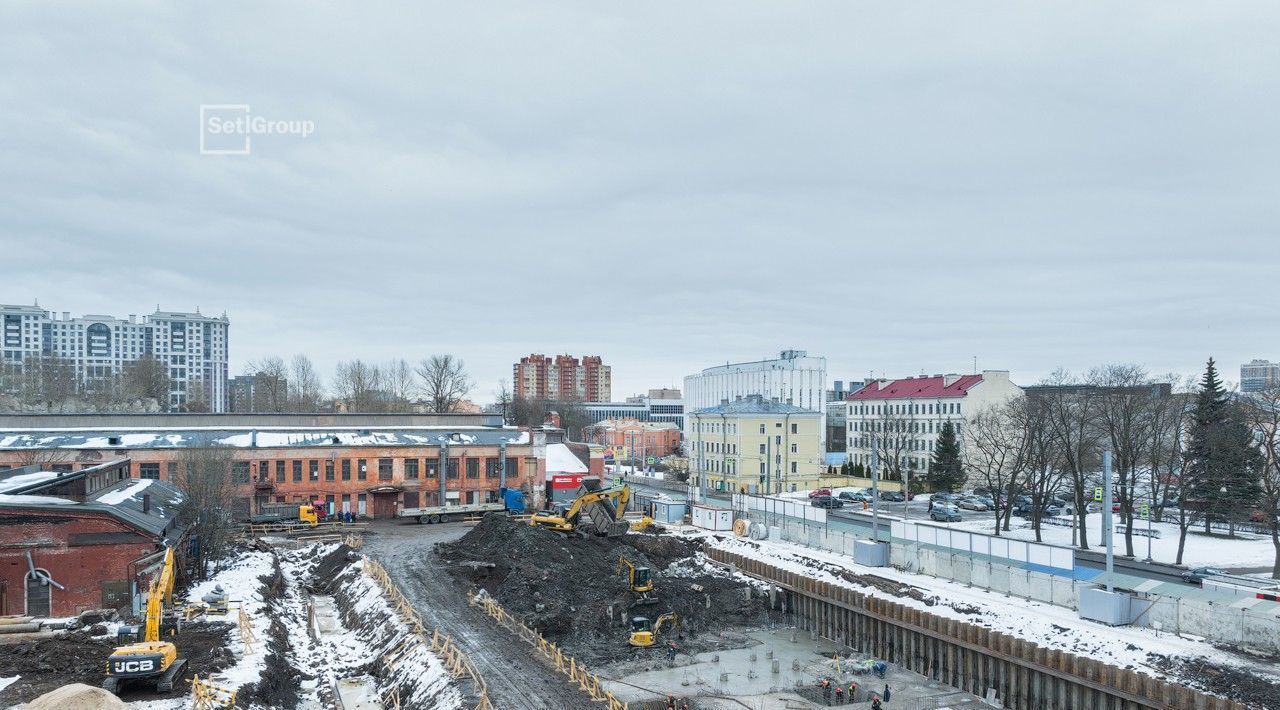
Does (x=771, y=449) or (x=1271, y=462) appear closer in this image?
(x=1271, y=462)

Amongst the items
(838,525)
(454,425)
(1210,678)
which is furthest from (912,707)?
(454,425)

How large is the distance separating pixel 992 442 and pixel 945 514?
7331 millimetres

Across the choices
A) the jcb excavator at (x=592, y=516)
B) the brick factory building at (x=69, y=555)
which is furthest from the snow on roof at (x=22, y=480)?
the jcb excavator at (x=592, y=516)

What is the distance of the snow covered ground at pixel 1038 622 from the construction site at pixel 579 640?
115 millimetres

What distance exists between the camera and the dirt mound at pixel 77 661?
22531mm

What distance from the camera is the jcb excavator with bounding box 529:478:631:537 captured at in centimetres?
4644

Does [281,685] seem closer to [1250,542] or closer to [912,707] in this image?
[912,707]

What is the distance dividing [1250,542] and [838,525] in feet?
78.9

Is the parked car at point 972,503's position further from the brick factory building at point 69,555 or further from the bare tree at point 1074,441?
the brick factory building at point 69,555

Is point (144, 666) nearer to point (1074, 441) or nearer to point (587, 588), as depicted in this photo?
point (587, 588)

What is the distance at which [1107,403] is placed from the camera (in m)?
51.9

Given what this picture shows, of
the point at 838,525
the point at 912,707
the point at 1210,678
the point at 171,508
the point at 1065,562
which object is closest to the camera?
the point at 1210,678

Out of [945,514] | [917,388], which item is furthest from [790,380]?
[945,514]

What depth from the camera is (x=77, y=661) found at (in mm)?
24891
